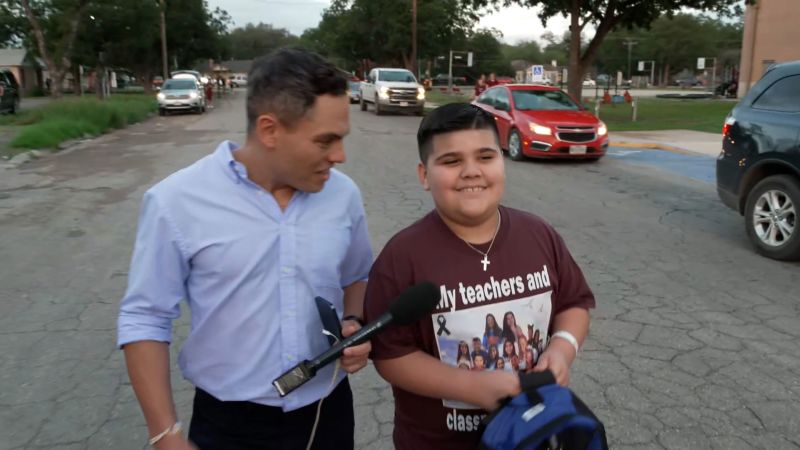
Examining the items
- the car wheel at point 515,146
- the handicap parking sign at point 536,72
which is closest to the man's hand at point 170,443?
the car wheel at point 515,146

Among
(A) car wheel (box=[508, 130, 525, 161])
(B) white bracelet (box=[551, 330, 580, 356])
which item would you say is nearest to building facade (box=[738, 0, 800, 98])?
(A) car wheel (box=[508, 130, 525, 161])

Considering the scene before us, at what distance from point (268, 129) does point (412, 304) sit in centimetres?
57

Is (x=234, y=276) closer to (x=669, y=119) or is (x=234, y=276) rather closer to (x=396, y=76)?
(x=669, y=119)

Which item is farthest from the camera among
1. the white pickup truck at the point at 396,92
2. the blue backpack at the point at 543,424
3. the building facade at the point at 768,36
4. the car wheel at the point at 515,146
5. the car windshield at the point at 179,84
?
the building facade at the point at 768,36

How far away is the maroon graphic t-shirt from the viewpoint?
1.78 m

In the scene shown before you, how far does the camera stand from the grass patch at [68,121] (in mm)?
15648

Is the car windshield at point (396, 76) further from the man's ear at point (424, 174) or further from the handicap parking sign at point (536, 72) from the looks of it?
the man's ear at point (424, 174)

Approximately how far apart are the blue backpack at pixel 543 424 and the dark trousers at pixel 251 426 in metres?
0.59

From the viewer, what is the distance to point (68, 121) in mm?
18422

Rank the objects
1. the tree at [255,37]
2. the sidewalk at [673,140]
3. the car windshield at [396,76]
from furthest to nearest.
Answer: the tree at [255,37] < the car windshield at [396,76] < the sidewalk at [673,140]

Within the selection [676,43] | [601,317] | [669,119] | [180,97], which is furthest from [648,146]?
[676,43]

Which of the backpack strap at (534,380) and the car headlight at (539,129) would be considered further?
the car headlight at (539,129)

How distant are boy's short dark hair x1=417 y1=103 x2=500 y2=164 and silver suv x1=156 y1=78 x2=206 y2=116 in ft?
96.2

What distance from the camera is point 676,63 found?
87.8 metres
